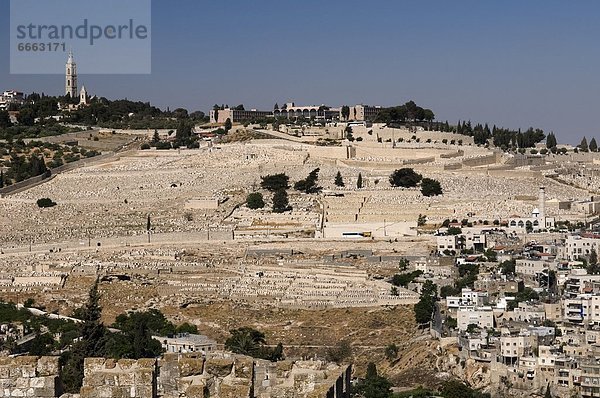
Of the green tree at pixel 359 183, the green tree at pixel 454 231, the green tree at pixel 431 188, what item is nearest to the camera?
the green tree at pixel 454 231

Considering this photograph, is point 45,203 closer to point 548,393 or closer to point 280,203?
point 280,203

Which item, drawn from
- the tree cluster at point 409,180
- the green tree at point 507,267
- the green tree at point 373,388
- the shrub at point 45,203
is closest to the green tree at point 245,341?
the green tree at point 373,388

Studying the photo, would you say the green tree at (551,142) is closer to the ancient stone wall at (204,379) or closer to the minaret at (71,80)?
the minaret at (71,80)

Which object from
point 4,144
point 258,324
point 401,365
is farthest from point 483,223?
point 4,144

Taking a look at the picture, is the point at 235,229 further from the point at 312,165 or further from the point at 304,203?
the point at 312,165

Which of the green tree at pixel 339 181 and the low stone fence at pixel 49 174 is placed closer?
the low stone fence at pixel 49 174

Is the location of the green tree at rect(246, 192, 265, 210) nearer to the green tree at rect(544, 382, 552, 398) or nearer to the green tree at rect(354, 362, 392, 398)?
the green tree at rect(544, 382, 552, 398)

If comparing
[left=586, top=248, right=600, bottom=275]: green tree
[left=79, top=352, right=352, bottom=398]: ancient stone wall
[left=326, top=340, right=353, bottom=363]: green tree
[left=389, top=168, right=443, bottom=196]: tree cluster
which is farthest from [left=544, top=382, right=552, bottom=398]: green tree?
[left=389, top=168, right=443, bottom=196]: tree cluster
